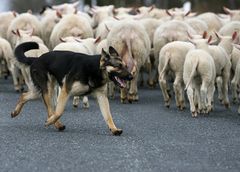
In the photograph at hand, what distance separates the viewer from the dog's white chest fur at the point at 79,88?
1262cm

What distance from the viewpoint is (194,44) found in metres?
16.5

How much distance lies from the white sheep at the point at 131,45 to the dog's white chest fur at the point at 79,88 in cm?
490

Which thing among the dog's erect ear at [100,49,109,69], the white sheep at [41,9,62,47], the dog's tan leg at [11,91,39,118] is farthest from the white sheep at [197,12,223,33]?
the dog's erect ear at [100,49,109,69]

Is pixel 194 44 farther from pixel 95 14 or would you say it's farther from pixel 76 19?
pixel 95 14

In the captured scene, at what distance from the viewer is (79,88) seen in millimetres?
12641

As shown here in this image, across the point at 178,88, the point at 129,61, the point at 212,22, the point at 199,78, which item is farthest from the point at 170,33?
the point at 212,22

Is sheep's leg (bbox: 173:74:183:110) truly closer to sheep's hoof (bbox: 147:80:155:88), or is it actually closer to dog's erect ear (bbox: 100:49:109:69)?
dog's erect ear (bbox: 100:49:109:69)

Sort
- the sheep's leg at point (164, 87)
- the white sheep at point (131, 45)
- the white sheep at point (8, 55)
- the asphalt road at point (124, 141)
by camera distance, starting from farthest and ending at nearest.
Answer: the white sheep at point (8, 55) → the white sheep at point (131, 45) → the sheep's leg at point (164, 87) → the asphalt road at point (124, 141)

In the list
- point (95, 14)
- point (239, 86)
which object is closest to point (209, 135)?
point (239, 86)

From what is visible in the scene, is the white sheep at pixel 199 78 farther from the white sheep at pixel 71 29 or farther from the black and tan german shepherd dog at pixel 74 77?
the white sheep at pixel 71 29

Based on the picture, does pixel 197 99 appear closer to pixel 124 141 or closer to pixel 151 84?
pixel 124 141

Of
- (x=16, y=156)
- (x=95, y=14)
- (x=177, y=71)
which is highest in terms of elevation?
(x=16, y=156)

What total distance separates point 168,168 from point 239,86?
784cm

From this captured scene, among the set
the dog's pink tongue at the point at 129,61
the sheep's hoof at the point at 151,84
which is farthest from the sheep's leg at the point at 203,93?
the sheep's hoof at the point at 151,84
